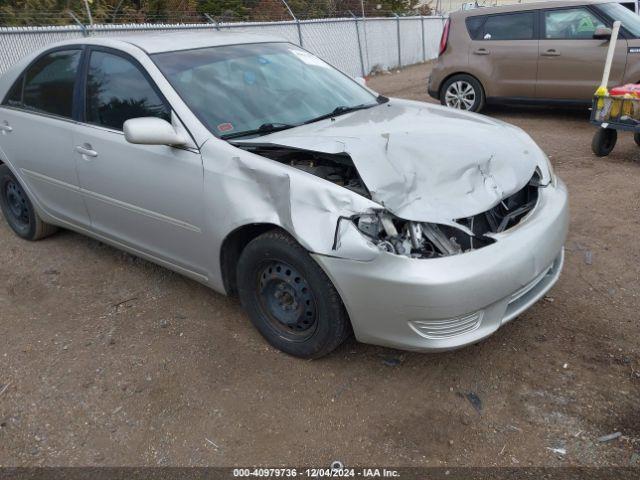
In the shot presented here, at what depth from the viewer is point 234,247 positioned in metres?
3.21

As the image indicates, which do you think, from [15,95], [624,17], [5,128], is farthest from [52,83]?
[624,17]

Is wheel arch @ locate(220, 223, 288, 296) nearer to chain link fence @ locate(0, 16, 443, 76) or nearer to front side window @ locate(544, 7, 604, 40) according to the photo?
chain link fence @ locate(0, 16, 443, 76)

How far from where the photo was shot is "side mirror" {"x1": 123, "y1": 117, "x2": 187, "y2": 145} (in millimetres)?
3055

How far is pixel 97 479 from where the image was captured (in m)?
2.47

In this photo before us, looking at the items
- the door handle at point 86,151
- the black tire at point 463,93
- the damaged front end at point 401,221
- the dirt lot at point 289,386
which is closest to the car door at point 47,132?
the door handle at point 86,151

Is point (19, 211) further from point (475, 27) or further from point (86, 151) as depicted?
point (475, 27)

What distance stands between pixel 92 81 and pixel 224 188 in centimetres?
150

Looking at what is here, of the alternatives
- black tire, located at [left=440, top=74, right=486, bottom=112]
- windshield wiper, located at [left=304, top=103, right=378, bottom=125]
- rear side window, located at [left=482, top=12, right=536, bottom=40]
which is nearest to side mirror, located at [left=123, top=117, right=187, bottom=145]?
windshield wiper, located at [left=304, top=103, right=378, bottom=125]

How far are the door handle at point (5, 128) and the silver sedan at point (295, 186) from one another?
0.56ft

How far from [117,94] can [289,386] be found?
7.08 ft

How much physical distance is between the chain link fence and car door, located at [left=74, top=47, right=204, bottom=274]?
494 centimetres

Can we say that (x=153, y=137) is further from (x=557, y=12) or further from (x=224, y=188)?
(x=557, y=12)

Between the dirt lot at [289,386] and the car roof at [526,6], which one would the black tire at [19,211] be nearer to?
the dirt lot at [289,386]

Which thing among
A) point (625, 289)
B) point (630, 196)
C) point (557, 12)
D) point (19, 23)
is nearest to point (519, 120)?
point (557, 12)
